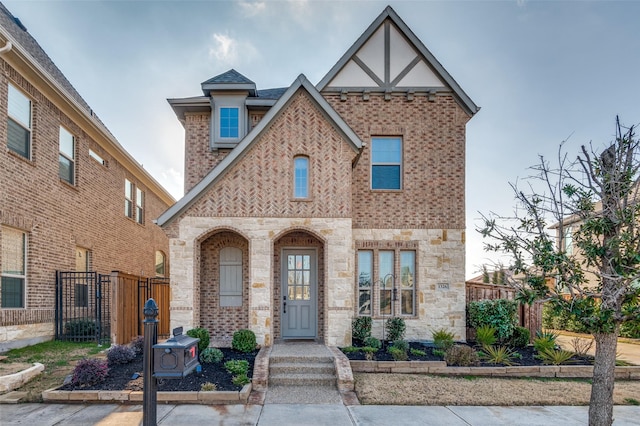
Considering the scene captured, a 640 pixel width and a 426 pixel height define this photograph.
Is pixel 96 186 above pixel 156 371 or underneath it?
above

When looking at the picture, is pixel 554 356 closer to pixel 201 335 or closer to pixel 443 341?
pixel 443 341

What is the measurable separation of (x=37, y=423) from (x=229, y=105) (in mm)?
9009

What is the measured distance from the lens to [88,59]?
12.6m

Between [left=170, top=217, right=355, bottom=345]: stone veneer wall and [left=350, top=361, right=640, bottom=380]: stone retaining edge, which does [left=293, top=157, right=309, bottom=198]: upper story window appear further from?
[left=350, top=361, right=640, bottom=380]: stone retaining edge

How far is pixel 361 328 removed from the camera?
34.0 feet

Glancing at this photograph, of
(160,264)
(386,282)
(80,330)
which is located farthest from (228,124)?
(160,264)

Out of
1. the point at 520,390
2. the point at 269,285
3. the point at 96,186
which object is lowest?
the point at 520,390

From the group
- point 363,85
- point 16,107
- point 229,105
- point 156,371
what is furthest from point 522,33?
point 16,107

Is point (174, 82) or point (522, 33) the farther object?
point (174, 82)

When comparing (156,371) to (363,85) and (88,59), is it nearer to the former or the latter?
(363,85)

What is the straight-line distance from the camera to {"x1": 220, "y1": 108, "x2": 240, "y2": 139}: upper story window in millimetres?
12203

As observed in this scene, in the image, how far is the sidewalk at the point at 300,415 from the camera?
19.1ft

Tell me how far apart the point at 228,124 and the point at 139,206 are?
30.6ft

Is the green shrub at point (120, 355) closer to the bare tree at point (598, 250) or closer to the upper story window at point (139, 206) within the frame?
the bare tree at point (598, 250)
